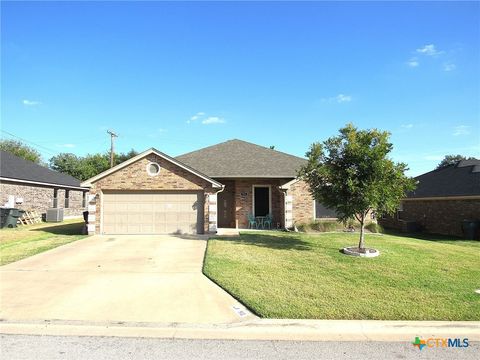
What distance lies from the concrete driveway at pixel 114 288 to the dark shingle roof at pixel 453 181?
15963 mm

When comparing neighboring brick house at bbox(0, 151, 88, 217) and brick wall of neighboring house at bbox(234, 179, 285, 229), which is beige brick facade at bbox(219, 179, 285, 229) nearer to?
brick wall of neighboring house at bbox(234, 179, 285, 229)

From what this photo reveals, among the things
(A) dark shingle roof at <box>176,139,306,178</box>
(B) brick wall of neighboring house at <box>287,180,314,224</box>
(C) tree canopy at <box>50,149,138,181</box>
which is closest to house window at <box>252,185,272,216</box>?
(A) dark shingle roof at <box>176,139,306,178</box>

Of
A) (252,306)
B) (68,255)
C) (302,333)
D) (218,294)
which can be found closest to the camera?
(302,333)

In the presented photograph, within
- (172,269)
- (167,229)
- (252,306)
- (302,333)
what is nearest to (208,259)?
(172,269)

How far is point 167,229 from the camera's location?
15898 mm

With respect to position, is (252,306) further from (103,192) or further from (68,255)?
(103,192)

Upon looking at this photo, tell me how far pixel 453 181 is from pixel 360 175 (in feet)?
45.3

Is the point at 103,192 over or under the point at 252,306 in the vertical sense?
over

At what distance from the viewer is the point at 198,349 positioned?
15.3ft

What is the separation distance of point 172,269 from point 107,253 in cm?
339

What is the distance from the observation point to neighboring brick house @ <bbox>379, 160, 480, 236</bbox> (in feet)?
61.6

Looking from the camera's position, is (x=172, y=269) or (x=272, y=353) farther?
(x=172, y=269)

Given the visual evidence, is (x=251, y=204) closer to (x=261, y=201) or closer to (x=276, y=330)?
(x=261, y=201)

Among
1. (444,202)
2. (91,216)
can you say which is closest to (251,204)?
(91,216)
